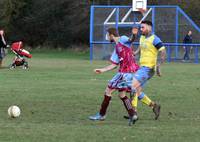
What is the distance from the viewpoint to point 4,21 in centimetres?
5600

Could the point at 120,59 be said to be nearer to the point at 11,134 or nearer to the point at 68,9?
the point at 11,134

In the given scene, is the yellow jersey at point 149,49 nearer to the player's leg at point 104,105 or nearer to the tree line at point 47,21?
the player's leg at point 104,105

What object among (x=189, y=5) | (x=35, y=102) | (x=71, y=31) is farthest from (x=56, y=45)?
(x=35, y=102)

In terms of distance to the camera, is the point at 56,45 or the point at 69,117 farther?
the point at 56,45

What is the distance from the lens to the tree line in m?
56.1

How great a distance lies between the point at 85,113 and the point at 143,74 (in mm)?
1687

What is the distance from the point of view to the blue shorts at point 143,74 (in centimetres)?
1120

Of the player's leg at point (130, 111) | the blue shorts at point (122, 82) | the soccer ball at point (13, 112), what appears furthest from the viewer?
the soccer ball at point (13, 112)

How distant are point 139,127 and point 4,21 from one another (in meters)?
47.0

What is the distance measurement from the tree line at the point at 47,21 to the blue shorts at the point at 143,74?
4397cm

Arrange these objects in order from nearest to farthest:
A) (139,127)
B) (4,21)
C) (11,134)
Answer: (11,134) < (139,127) < (4,21)

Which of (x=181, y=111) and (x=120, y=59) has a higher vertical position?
(x=120, y=59)

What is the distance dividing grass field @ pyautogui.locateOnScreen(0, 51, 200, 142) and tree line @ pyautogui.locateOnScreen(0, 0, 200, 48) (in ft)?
118

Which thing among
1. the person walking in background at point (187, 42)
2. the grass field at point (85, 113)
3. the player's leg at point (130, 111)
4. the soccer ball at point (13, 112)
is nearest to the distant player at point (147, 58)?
the player's leg at point (130, 111)
